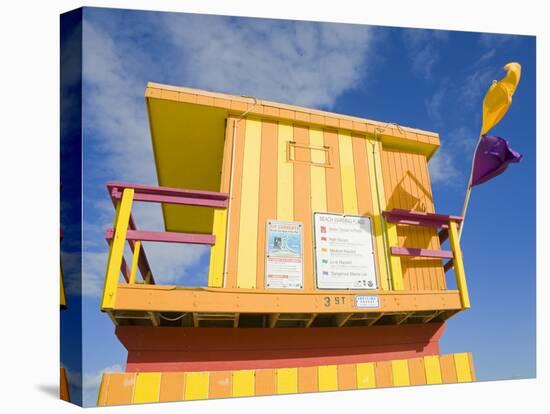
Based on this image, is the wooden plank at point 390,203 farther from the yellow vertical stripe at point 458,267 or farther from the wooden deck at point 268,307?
the yellow vertical stripe at point 458,267

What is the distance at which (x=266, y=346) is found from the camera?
177 inches

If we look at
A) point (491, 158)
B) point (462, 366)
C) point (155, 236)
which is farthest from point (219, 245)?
point (491, 158)

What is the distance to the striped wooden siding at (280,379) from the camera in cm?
399

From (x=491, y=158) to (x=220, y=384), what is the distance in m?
3.59

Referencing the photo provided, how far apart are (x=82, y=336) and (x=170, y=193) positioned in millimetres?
1359

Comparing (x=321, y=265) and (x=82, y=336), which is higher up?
(x=321, y=265)

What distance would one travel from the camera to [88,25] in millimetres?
4418

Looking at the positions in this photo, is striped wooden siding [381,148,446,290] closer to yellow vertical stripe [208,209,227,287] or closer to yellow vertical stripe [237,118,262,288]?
yellow vertical stripe [237,118,262,288]

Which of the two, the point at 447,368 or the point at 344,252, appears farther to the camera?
the point at 447,368

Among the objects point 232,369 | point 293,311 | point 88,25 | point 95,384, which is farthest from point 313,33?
point 95,384

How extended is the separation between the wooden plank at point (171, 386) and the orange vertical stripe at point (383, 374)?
6.12ft

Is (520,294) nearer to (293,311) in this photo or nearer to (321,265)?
(321,265)

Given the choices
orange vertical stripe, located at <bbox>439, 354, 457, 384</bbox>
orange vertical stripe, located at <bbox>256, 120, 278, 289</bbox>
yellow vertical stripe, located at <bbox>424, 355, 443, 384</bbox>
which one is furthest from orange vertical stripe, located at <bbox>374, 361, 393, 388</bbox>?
orange vertical stripe, located at <bbox>256, 120, 278, 289</bbox>

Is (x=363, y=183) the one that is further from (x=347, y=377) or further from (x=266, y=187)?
(x=347, y=377)
